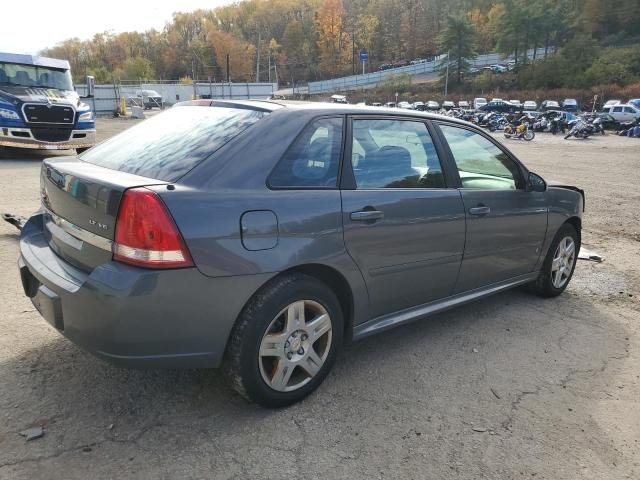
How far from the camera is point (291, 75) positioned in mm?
130125

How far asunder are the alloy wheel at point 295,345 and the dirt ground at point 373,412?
0.60ft

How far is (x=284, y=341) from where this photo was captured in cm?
278

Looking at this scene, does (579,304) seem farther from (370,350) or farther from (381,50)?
(381,50)

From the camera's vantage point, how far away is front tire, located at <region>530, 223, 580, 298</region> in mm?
4695

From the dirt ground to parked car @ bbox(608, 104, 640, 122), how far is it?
3831cm

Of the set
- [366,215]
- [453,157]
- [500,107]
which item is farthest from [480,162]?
[500,107]

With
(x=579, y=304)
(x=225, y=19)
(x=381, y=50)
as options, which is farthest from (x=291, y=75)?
(x=579, y=304)

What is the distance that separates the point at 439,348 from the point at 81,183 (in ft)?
8.28

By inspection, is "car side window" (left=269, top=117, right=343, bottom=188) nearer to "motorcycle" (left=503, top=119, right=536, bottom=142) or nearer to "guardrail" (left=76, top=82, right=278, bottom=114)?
"motorcycle" (left=503, top=119, right=536, bottom=142)

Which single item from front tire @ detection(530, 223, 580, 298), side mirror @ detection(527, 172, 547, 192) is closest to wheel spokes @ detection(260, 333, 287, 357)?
side mirror @ detection(527, 172, 547, 192)

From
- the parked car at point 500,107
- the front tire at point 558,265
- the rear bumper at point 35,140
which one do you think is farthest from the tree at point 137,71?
the front tire at point 558,265

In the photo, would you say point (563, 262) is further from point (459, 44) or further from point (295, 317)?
A: point (459, 44)

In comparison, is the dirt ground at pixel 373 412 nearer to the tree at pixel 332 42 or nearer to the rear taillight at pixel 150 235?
the rear taillight at pixel 150 235

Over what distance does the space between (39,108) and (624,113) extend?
124 ft
